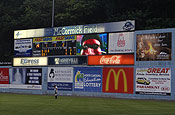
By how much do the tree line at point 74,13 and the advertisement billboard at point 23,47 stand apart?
18.8 metres

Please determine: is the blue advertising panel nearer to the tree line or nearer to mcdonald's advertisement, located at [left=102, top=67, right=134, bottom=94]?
mcdonald's advertisement, located at [left=102, top=67, right=134, bottom=94]

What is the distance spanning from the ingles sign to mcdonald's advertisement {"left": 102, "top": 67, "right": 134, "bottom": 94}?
26.0 inches

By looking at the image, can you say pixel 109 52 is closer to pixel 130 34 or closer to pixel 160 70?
pixel 130 34

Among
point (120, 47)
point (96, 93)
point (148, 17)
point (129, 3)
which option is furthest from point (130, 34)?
point (129, 3)

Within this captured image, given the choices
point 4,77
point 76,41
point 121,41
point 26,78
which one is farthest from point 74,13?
point 121,41

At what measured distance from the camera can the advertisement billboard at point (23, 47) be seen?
4656 cm

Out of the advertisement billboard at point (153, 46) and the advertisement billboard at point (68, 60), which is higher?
the advertisement billboard at point (153, 46)

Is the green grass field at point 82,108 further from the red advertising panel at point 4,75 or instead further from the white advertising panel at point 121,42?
the red advertising panel at point 4,75

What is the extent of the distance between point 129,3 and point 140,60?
34.5m

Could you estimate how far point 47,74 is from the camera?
45312 mm

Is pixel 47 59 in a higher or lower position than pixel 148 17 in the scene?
lower

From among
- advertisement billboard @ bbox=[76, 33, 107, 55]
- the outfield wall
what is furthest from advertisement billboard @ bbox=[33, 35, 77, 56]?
the outfield wall

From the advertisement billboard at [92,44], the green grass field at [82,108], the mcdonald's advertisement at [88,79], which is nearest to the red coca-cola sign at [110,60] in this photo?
the advertisement billboard at [92,44]

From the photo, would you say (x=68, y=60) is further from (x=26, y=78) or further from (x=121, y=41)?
(x=26, y=78)
